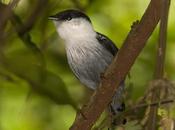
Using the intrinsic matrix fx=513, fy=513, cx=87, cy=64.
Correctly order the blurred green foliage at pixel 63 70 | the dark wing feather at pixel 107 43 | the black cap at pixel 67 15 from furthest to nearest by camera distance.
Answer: the dark wing feather at pixel 107 43 → the black cap at pixel 67 15 → the blurred green foliage at pixel 63 70

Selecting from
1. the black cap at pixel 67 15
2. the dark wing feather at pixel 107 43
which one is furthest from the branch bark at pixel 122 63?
the dark wing feather at pixel 107 43

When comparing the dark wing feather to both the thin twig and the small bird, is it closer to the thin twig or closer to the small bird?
the small bird

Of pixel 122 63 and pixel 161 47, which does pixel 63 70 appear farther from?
pixel 161 47

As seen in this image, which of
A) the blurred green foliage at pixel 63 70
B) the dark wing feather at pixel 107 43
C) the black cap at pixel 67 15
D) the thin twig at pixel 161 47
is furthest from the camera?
the dark wing feather at pixel 107 43

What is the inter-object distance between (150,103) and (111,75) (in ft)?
0.39

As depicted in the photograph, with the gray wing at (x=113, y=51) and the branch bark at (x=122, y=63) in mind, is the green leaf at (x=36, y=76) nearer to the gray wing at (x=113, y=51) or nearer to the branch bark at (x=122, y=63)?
the branch bark at (x=122, y=63)

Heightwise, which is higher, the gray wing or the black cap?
the black cap

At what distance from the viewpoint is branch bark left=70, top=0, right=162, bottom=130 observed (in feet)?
3.29

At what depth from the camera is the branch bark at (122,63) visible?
1003mm

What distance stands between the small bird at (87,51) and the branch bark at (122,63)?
1.06 metres

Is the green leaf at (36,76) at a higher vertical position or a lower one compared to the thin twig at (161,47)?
lower

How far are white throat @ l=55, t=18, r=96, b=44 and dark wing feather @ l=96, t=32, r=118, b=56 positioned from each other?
0.05 metres

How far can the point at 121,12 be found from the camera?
81.4 inches

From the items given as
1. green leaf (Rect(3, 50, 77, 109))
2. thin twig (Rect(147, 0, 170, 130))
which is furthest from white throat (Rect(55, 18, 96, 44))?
thin twig (Rect(147, 0, 170, 130))
